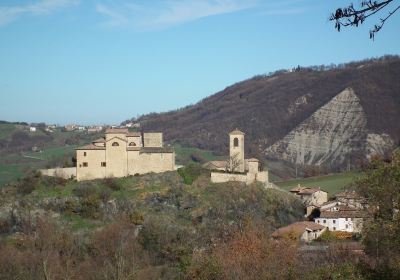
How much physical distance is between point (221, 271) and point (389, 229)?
749 cm

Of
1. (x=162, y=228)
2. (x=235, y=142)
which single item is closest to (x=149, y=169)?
(x=162, y=228)

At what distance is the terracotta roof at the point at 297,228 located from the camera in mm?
44925

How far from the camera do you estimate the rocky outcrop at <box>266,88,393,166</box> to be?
114 metres

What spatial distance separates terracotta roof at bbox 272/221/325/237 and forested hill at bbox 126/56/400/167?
65849 millimetres

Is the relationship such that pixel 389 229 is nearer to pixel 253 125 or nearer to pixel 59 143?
pixel 59 143

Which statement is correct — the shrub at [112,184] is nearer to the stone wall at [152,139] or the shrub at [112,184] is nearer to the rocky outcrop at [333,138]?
the stone wall at [152,139]

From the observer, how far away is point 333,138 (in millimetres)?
119625

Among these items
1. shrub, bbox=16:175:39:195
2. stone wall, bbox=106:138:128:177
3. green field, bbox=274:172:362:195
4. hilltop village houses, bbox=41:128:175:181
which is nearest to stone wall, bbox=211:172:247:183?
hilltop village houses, bbox=41:128:175:181

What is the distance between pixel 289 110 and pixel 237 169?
320 ft

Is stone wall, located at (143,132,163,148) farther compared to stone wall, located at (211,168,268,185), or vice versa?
stone wall, located at (143,132,163,148)

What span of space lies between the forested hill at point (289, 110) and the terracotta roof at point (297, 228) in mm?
65849

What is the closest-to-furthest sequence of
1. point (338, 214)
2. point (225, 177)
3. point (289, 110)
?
1. point (338, 214)
2. point (225, 177)
3. point (289, 110)

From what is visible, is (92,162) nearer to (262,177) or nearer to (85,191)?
(85,191)

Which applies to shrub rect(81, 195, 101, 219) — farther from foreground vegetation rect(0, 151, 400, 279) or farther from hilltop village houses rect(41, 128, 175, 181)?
hilltop village houses rect(41, 128, 175, 181)
